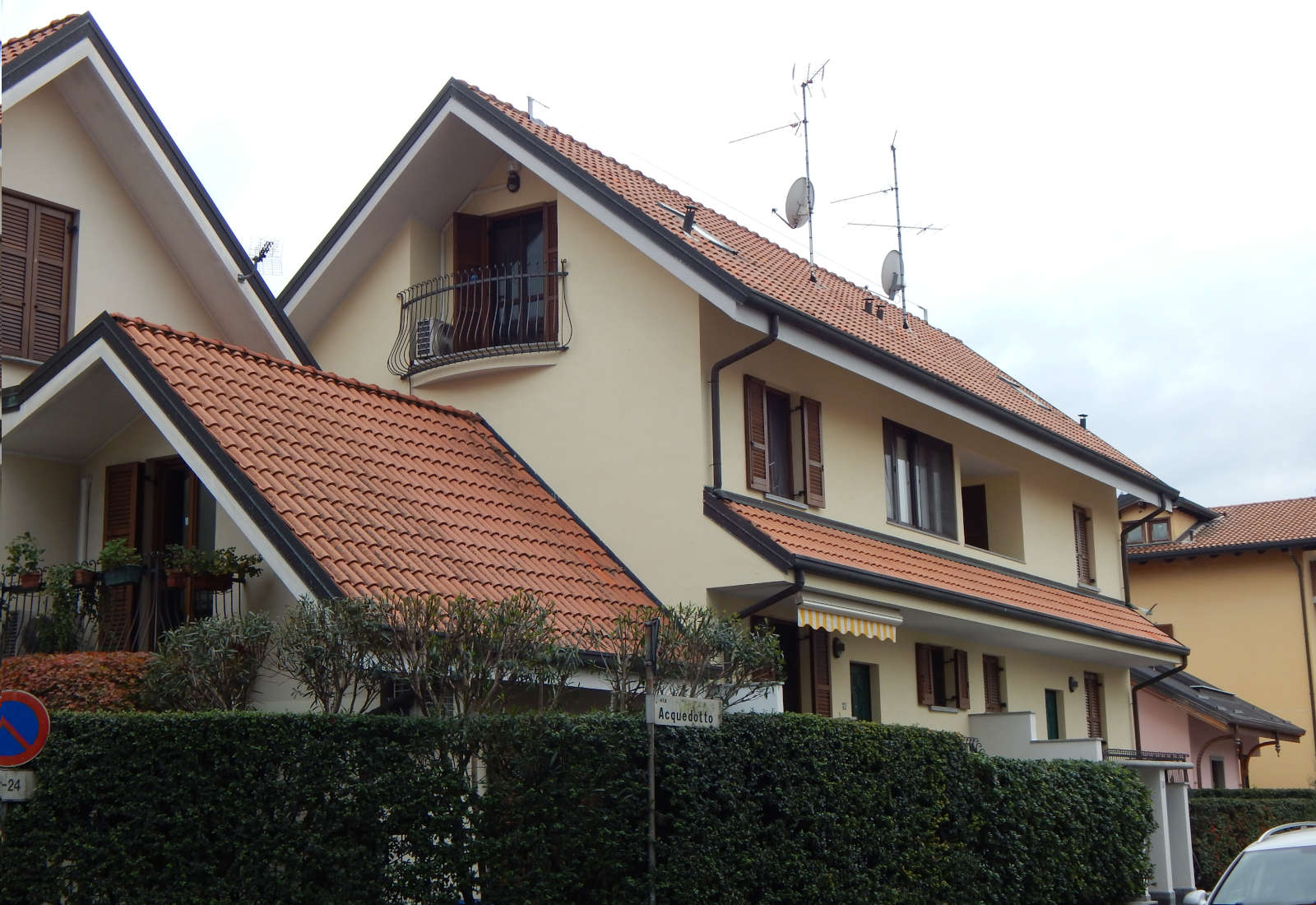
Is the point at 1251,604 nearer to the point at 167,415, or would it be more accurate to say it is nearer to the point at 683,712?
the point at 683,712

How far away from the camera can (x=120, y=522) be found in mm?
16406

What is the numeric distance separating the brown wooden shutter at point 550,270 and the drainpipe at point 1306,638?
2948cm

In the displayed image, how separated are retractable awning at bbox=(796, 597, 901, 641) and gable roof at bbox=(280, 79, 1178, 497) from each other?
11.8 feet

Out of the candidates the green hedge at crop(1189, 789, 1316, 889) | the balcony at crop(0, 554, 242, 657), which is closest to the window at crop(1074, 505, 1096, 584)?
the green hedge at crop(1189, 789, 1316, 889)

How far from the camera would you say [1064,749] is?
74.7ft

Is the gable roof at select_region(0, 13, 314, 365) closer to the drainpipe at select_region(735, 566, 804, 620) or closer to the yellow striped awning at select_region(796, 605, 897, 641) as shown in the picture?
the drainpipe at select_region(735, 566, 804, 620)

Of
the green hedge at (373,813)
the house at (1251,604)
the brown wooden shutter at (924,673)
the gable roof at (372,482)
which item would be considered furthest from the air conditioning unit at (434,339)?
the house at (1251,604)

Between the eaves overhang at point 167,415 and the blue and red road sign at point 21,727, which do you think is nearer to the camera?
the blue and red road sign at point 21,727

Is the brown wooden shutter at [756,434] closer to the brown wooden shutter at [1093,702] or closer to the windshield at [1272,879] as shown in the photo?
the windshield at [1272,879]

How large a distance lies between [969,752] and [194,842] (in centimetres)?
881

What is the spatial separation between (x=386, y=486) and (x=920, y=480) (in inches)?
397

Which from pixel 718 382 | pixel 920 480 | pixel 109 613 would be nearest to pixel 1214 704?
pixel 920 480

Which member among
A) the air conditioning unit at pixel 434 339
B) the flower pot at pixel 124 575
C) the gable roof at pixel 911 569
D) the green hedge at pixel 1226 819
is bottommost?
the green hedge at pixel 1226 819

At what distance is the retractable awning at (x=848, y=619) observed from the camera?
1695cm
